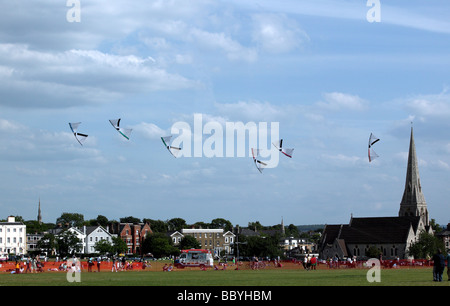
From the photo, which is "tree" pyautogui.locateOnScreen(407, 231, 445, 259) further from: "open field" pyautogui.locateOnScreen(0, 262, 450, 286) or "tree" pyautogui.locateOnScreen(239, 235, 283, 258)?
"open field" pyautogui.locateOnScreen(0, 262, 450, 286)

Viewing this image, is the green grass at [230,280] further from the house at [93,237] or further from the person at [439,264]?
the house at [93,237]

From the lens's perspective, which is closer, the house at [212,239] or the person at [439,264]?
the person at [439,264]

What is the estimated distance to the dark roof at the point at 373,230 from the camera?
547ft

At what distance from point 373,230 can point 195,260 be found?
335 ft

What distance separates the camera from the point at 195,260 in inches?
3059

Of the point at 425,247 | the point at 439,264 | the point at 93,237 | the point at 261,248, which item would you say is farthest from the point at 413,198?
the point at 439,264

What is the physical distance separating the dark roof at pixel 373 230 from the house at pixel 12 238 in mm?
77582

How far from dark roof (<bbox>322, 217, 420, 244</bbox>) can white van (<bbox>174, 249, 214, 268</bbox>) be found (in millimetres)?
97233

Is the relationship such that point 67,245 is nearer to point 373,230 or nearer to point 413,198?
point 373,230

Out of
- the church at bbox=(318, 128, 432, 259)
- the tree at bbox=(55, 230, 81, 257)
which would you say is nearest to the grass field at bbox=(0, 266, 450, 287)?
the tree at bbox=(55, 230, 81, 257)

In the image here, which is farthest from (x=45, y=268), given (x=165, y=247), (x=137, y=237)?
(x=137, y=237)

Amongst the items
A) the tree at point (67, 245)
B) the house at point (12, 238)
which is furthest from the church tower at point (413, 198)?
the house at point (12, 238)
